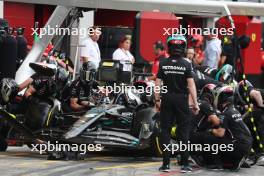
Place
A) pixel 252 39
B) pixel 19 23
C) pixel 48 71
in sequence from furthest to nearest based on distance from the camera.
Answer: pixel 19 23 → pixel 252 39 → pixel 48 71

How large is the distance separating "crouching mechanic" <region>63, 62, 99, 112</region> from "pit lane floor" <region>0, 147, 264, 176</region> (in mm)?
770

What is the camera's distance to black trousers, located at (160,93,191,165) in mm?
11867

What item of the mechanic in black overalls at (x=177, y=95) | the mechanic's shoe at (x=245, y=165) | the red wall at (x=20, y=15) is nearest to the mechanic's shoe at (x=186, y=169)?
the mechanic in black overalls at (x=177, y=95)

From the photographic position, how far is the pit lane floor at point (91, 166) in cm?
1137

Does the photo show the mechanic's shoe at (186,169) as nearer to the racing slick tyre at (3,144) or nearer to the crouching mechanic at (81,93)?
the crouching mechanic at (81,93)

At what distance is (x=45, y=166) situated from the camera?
465 inches

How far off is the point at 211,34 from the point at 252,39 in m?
3.10

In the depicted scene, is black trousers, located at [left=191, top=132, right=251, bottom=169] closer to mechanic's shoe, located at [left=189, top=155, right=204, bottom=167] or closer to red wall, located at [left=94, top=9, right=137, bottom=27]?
mechanic's shoe, located at [left=189, top=155, right=204, bottom=167]

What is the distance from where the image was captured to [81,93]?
43.8 ft

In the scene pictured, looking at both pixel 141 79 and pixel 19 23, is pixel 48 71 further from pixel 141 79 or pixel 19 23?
pixel 19 23

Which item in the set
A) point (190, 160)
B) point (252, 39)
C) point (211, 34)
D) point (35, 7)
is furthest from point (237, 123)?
point (35, 7)

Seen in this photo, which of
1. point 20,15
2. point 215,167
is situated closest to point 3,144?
point 215,167

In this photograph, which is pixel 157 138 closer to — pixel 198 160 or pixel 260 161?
pixel 198 160

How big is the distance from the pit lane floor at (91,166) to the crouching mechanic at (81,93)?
770 mm
